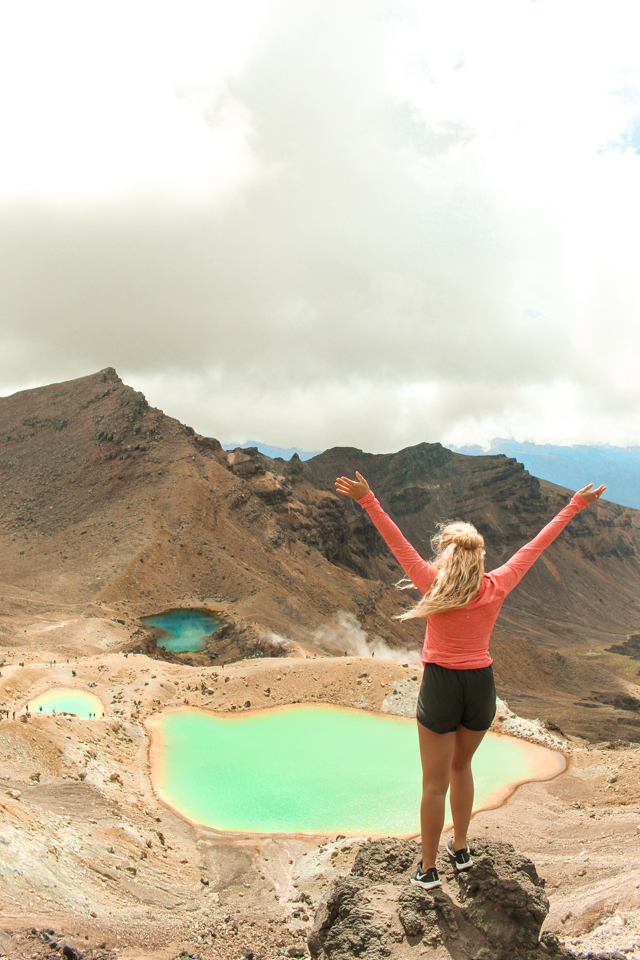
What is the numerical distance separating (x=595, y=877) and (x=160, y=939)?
20.1 ft

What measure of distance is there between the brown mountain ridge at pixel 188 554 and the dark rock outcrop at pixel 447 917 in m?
26.6

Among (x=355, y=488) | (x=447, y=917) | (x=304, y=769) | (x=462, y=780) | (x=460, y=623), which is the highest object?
(x=355, y=488)

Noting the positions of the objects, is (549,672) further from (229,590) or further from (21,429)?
(21,429)

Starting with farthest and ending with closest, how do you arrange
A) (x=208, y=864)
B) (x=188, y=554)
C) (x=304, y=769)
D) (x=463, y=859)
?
(x=188, y=554), (x=304, y=769), (x=208, y=864), (x=463, y=859)

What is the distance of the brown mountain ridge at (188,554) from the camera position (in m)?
42.6

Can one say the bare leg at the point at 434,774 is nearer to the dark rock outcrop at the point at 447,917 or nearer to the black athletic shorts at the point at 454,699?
the black athletic shorts at the point at 454,699

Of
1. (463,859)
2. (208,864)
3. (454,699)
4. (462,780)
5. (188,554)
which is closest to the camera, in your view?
(454,699)

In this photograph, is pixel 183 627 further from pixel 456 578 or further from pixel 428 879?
pixel 456 578

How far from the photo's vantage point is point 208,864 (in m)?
10.9

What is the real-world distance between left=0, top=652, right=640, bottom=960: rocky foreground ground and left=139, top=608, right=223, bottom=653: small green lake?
20.6m

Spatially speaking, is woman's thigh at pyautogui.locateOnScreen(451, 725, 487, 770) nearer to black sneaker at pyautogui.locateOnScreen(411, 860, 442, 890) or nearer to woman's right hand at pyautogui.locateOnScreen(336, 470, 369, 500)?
black sneaker at pyautogui.locateOnScreen(411, 860, 442, 890)

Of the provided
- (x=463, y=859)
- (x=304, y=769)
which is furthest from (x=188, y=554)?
(x=463, y=859)

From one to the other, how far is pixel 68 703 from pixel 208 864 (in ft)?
32.2

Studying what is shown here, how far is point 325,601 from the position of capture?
189ft
